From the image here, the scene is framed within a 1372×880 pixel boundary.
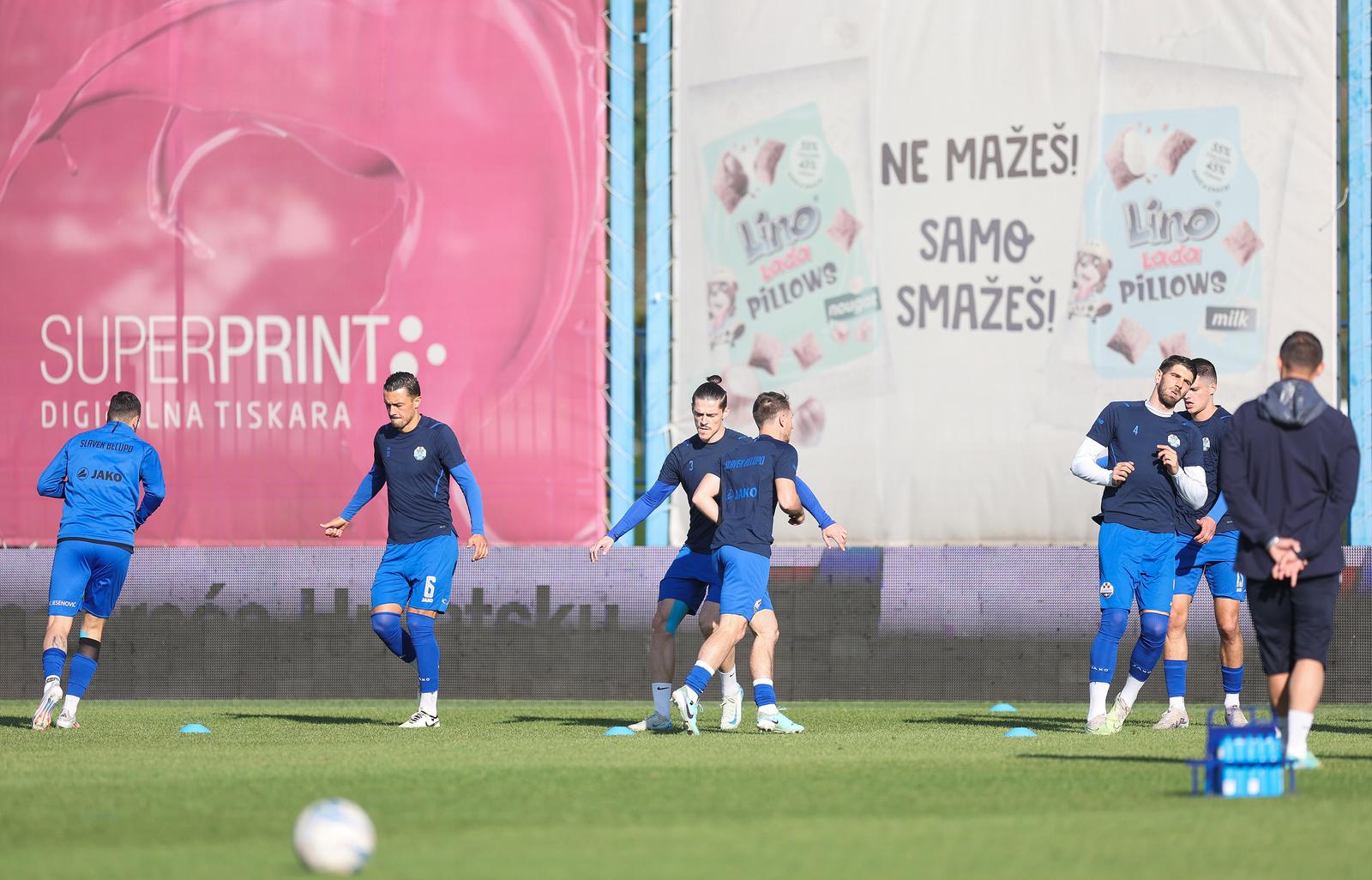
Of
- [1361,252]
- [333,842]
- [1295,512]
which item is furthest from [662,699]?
[1361,252]

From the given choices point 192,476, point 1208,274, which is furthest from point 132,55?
point 1208,274

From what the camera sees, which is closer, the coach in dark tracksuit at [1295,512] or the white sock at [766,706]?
the coach in dark tracksuit at [1295,512]

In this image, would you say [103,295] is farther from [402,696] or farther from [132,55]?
[402,696]

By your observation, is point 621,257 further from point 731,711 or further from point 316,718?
point 731,711

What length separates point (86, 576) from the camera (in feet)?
39.4

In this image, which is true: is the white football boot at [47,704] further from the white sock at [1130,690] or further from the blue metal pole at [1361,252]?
the blue metal pole at [1361,252]

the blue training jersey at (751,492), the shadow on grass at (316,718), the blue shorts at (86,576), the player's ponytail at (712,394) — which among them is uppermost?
the player's ponytail at (712,394)

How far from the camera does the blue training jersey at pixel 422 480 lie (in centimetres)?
1201

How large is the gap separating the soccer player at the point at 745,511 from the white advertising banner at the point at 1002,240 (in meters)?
4.85

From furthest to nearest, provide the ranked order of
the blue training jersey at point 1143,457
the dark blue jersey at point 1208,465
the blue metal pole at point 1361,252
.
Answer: the blue metal pole at point 1361,252, the dark blue jersey at point 1208,465, the blue training jersey at point 1143,457

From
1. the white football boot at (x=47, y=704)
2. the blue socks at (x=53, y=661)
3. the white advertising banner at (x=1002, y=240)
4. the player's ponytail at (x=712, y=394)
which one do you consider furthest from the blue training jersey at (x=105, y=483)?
the white advertising banner at (x=1002, y=240)

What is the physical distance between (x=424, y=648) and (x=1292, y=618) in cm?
556

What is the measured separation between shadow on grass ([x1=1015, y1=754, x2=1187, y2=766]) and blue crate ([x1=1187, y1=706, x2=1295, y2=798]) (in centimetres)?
142

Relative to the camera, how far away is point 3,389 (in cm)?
1661
